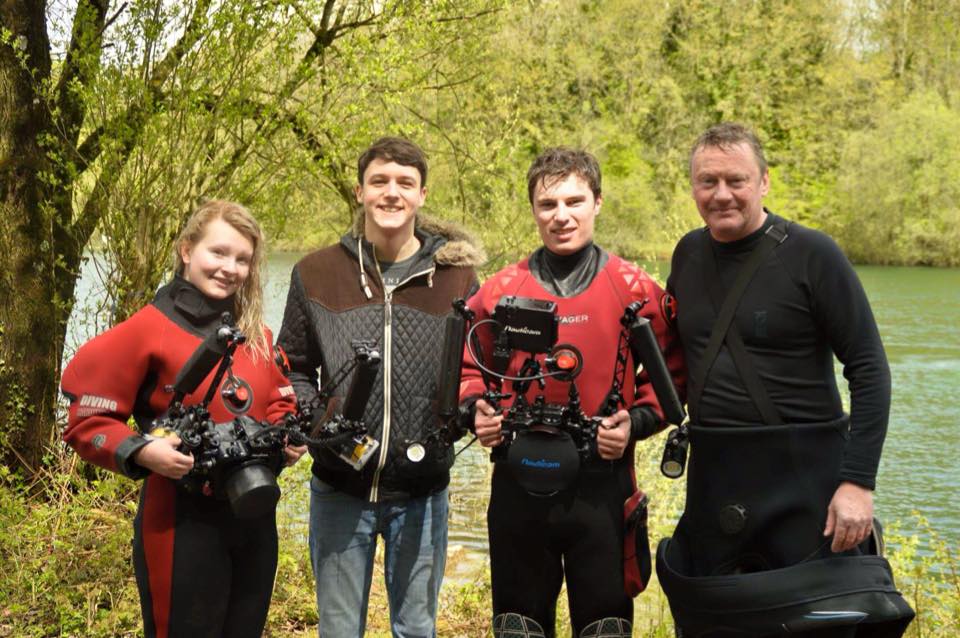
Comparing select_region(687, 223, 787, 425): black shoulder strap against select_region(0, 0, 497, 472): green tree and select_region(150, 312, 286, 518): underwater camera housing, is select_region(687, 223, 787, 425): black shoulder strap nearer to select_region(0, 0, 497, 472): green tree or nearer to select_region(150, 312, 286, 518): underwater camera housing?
select_region(150, 312, 286, 518): underwater camera housing

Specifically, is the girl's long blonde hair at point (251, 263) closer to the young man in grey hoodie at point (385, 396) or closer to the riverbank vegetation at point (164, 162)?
the young man in grey hoodie at point (385, 396)

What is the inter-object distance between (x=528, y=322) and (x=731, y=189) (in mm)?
782

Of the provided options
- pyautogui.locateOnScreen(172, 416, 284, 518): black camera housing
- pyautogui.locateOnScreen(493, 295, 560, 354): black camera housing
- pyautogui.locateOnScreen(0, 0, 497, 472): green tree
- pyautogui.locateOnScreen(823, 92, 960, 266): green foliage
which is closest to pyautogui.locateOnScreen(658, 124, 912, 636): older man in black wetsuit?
pyautogui.locateOnScreen(493, 295, 560, 354): black camera housing

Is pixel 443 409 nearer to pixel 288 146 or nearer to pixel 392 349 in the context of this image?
pixel 392 349

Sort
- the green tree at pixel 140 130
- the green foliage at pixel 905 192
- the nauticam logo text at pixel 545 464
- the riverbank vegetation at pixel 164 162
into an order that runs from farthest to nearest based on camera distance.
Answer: the green foliage at pixel 905 192, the green tree at pixel 140 130, the riverbank vegetation at pixel 164 162, the nauticam logo text at pixel 545 464

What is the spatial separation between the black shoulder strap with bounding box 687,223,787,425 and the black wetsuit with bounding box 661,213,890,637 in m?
0.02

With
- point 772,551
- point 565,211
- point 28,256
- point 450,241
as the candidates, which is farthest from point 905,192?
point 772,551

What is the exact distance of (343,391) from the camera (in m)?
3.37

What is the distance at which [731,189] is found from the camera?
3186 mm

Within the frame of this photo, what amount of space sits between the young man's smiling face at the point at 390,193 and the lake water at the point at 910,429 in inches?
26.4

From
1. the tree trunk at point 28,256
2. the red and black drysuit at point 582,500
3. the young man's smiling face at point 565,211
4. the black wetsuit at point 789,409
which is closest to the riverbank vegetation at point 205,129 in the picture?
the tree trunk at point 28,256

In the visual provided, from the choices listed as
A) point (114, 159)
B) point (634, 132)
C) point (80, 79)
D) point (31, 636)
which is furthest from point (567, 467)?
point (634, 132)

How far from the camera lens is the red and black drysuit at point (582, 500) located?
3227 mm

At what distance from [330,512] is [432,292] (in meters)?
0.84
